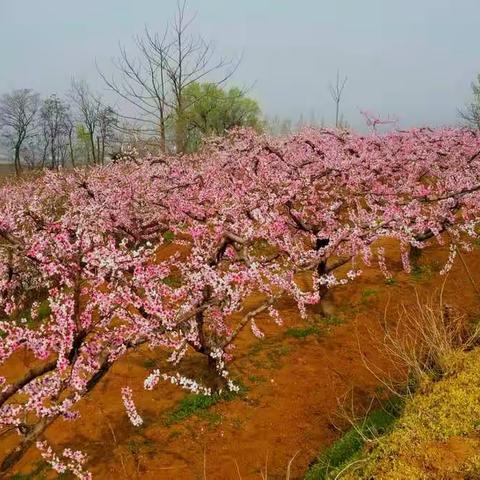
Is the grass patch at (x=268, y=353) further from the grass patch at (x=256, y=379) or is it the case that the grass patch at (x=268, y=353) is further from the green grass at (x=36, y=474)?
the green grass at (x=36, y=474)

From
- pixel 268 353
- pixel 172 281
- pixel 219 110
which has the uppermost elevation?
pixel 219 110

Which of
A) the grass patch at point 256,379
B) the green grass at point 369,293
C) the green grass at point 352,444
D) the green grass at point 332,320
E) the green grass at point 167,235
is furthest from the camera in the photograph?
the green grass at point 167,235

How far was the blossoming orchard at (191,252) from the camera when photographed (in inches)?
191

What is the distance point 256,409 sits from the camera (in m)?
6.70

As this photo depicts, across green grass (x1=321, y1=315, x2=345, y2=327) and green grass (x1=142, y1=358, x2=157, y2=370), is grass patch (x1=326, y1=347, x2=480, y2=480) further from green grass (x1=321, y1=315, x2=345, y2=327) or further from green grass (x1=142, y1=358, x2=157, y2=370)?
green grass (x1=142, y1=358, x2=157, y2=370)

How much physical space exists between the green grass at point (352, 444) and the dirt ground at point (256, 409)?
0.40 meters

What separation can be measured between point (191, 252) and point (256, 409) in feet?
18.1

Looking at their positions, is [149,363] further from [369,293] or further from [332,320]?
[369,293]

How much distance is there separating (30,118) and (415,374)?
225ft

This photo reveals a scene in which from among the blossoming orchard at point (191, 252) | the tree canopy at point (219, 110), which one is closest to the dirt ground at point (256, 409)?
the blossoming orchard at point (191, 252)

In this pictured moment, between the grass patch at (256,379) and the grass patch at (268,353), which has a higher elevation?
the grass patch at (268,353)

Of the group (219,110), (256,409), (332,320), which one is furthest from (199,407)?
(219,110)

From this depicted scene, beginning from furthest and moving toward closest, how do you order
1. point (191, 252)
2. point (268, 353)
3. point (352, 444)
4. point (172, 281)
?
point (172, 281), point (191, 252), point (268, 353), point (352, 444)

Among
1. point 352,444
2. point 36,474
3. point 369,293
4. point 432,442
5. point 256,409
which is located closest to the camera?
point 432,442
